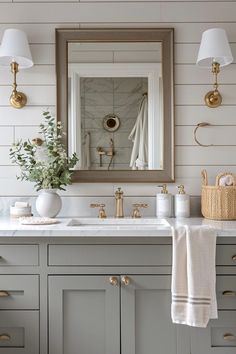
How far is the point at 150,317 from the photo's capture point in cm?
180

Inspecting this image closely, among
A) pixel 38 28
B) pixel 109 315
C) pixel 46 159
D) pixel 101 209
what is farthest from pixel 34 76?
pixel 109 315

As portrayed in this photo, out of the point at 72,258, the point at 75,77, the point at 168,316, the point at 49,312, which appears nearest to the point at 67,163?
the point at 75,77

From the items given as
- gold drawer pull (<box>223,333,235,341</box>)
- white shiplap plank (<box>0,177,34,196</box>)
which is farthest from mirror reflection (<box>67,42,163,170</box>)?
gold drawer pull (<box>223,333,235,341</box>)

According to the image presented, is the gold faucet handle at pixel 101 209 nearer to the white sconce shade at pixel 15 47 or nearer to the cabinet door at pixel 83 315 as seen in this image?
the cabinet door at pixel 83 315

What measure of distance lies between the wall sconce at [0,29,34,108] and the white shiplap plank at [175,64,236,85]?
2.86ft

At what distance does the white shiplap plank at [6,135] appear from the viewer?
7.82ft

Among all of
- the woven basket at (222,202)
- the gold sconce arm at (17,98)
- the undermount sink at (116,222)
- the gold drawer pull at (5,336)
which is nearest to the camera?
the gold drawer pull at (5,336)

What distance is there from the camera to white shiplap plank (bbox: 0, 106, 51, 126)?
2.38 meters

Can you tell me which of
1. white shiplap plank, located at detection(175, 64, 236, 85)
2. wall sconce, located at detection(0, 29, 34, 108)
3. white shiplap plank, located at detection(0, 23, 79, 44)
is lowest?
white shiplap plank, located at detection(175, 64, 236, 85)

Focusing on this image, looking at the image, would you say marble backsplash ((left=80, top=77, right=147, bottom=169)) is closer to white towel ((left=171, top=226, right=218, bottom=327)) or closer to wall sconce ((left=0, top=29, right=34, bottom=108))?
wall sconce ((left=0, top=29, right=34, bottom=108))

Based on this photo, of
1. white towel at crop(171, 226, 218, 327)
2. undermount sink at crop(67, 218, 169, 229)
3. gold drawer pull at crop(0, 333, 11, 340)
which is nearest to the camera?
white towel at crop(171, 226, 218, 327)

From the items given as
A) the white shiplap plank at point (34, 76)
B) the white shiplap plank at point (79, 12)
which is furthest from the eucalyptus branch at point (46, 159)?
the white shiplap plank at point (79, 12)

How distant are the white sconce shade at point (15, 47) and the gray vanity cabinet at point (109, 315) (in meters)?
1.23

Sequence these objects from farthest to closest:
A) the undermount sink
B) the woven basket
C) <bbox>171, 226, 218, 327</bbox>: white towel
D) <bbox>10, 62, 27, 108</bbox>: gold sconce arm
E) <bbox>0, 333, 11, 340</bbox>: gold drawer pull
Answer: <bbox>10, 62, 27, 108</bbox>: gold sconce arm, the undermount sink, the woven basket, <bbox>0, 333, 11, 340</bbox>: gold drawer pull, <bbox>171, 226, 218, 327</bbox>: white towel
